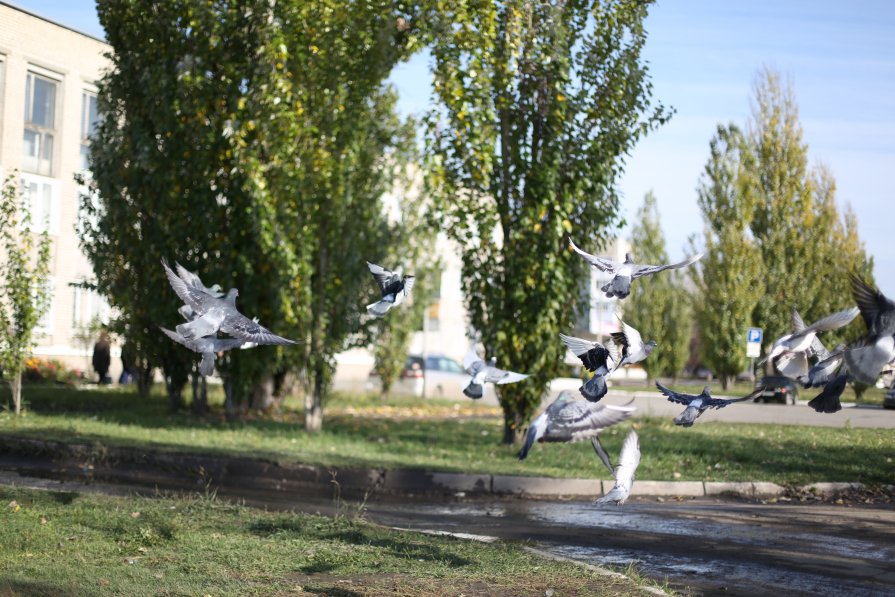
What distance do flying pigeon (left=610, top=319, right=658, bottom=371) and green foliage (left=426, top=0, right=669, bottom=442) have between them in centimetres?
831

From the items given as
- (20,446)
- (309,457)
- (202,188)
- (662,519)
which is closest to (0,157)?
(202,188)

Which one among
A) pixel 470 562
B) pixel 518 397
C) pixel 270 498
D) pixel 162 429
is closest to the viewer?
pixel 470 562

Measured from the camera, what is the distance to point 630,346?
5.27 meters

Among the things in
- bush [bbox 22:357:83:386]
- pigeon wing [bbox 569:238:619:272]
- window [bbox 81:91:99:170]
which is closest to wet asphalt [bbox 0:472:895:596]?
pigeon wing [bbox 569:238:619:272]

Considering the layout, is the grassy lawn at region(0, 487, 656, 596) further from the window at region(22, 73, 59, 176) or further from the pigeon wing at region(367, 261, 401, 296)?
the window at region(22, 73, 59, 176)

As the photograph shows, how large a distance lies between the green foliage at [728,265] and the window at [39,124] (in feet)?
81.2

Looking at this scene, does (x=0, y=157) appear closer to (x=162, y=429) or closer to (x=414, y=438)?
(x=162, y=429)

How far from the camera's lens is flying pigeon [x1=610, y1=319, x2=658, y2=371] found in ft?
17.0

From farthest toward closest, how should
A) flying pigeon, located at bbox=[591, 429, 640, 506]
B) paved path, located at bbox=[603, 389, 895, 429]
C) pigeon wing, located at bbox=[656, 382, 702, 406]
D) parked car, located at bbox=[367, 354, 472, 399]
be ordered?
parked car, located at bbox=[367, 354, 472, 399]
paved path, located at bbox=[603, 389, 895, 429]
pigeon wing, located at bbox=[656, 382, 702, 406]
flying pigeon, located at bbox=[591, 429, 640, 506]

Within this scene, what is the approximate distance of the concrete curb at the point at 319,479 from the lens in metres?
11.3

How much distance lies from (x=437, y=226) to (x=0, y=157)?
21.0 metres

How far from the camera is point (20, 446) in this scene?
12.7 m

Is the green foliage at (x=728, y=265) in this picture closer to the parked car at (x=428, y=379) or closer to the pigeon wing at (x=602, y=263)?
the parked car at (x=428, y=379)

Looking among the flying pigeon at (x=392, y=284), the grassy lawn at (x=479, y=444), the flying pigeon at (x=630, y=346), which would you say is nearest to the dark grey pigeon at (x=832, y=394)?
the flying pigeon at (x=630, y=346)
